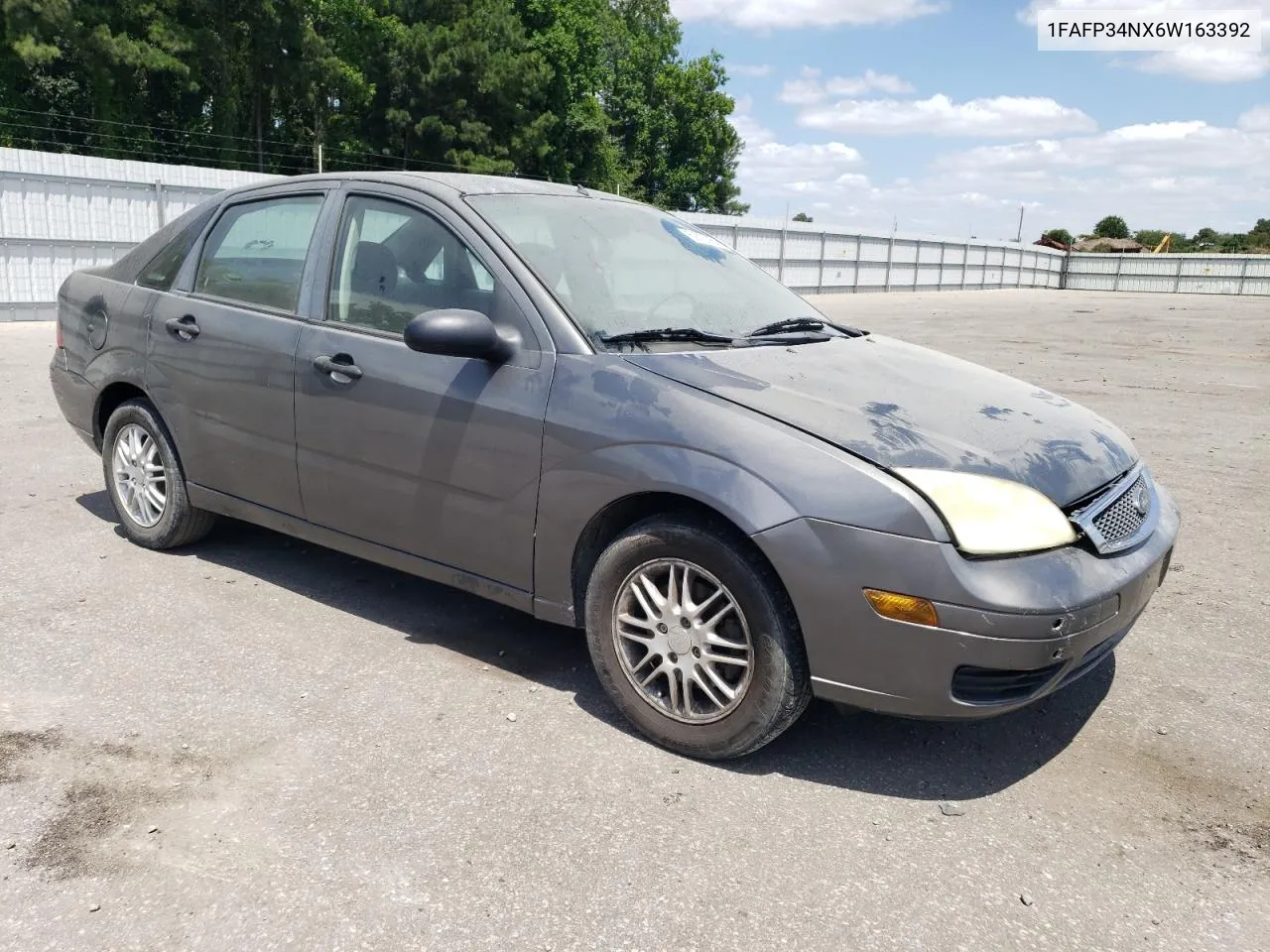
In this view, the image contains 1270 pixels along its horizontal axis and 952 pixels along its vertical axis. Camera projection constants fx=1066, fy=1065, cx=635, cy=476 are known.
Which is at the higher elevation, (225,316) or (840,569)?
(225,316)

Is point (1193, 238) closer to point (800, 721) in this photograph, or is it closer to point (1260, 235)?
point (1260, 235)

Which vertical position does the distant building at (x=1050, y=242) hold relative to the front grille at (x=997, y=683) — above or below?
above

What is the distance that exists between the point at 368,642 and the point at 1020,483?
2387 mm

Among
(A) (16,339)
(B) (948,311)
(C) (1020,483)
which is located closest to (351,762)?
(C) (1020,483)

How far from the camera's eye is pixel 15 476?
6.29m

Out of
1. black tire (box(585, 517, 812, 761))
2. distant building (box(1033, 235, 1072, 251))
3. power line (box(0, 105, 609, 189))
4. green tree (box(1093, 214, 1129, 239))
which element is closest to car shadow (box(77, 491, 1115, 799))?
black tire (box(585, 517, 812, 761))

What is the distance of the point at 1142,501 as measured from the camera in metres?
3.46

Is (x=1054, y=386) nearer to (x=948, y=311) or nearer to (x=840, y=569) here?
(x=840, y=569)

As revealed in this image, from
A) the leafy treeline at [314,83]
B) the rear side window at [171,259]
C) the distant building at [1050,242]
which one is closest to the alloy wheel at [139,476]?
the rear side window at [171,259]

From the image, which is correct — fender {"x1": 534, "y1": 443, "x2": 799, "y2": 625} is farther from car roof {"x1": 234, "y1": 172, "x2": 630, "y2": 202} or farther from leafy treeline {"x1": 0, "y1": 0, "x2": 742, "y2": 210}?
leafy treeline {"x1": 0, "y1": 0, "x2": 742, "y2": 210}

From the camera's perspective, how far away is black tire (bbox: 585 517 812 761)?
2.93 meters

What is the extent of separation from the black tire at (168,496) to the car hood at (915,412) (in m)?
2.47

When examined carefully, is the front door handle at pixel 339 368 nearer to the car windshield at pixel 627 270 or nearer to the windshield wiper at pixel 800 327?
the car windshield at pixel 627 270

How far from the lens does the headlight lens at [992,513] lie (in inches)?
109
